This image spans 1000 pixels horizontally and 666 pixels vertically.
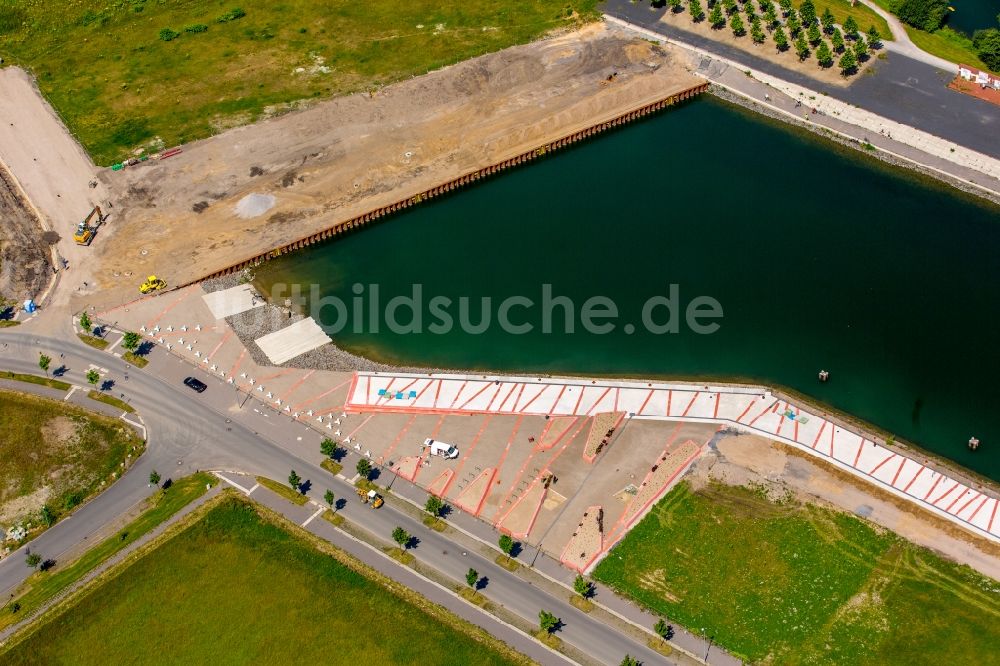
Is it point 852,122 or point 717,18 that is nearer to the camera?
point 852,122

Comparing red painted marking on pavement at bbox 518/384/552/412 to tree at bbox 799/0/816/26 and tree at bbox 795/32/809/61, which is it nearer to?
tree at bbox 795/32/809/61

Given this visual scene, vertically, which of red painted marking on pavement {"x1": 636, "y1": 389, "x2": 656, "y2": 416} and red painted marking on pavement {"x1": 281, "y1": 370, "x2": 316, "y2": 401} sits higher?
red painted marking on pavement {"x1": 281, "y1": 370, "x2": 316, "y2": 401}

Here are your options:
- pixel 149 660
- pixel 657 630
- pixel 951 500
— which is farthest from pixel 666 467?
pixel 149 660

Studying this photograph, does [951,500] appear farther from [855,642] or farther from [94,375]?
[94,375]

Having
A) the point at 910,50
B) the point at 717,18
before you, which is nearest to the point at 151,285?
the point at 717,18

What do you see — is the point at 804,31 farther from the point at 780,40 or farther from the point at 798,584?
the point at 798,584

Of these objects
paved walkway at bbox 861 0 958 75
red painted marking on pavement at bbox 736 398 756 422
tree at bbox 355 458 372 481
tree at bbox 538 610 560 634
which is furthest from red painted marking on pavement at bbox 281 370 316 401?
paved walkway at bbox 861 0 958 75

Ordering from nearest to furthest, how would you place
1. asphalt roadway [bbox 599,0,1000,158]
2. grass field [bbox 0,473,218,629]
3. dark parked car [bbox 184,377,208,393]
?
grass field [bbox 0,473,218,629] < dark parked car [bbox 184,377,208,393] < asphalt roadway [bbox 599,0,1000,158]
